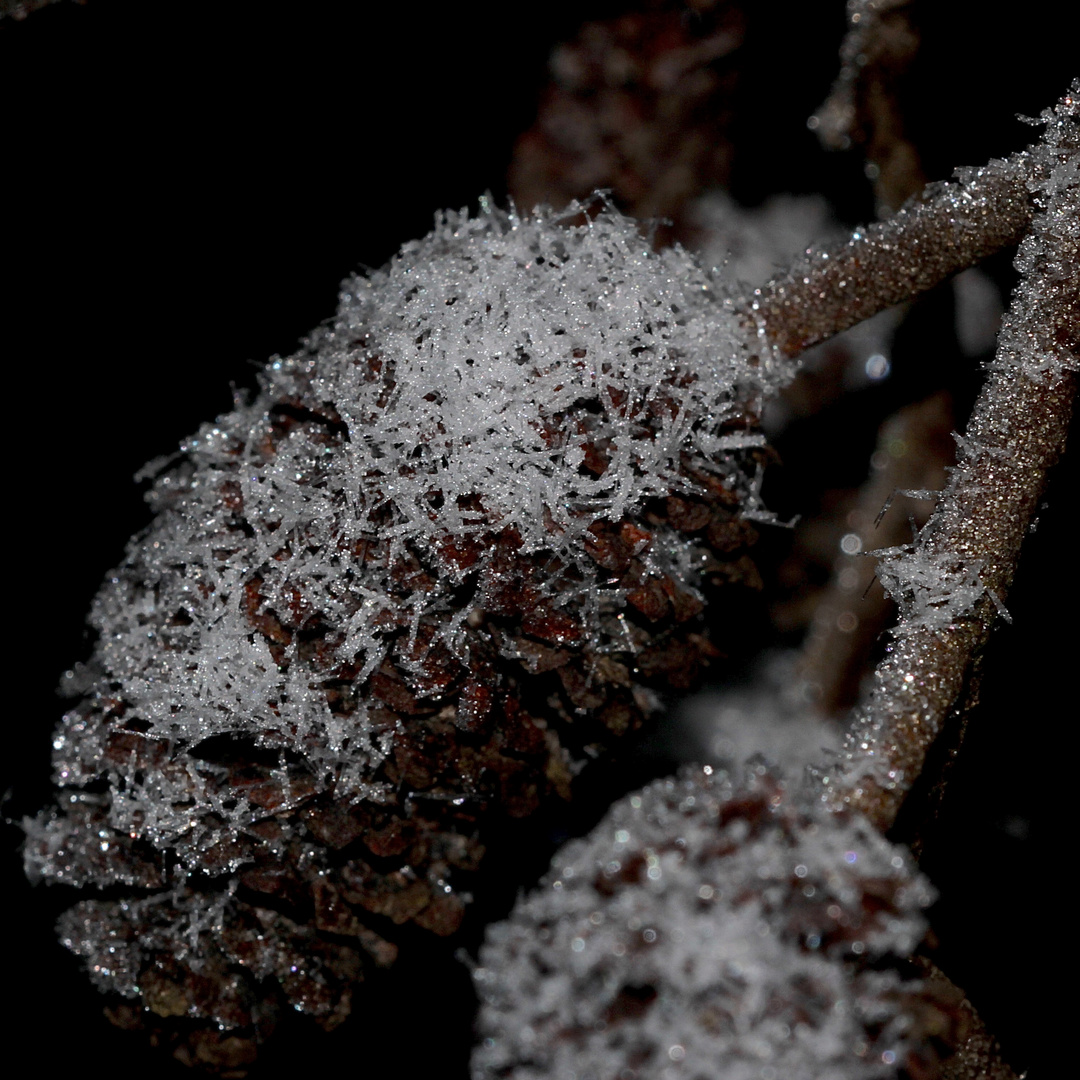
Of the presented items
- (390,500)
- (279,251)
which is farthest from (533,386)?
(279,251)

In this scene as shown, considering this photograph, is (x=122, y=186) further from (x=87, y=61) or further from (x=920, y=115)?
(x=920, y=115)

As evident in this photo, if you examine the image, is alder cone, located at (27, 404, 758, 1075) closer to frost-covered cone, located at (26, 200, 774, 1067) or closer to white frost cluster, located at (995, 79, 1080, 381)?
frost-covered cone, located at (26, 200, 774, 1067)

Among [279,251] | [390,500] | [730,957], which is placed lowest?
[730,957]

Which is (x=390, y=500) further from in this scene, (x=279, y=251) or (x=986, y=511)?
(x=279, y=251)

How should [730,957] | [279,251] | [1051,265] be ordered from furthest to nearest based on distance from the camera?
[279,251] < [1051,265] < [730,957]

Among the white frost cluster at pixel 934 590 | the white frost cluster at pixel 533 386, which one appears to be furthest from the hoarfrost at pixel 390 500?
the white frost cluster at pixel 934 590

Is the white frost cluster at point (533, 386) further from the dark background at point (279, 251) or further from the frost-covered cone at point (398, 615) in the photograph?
the dark background at point (279, 251)
